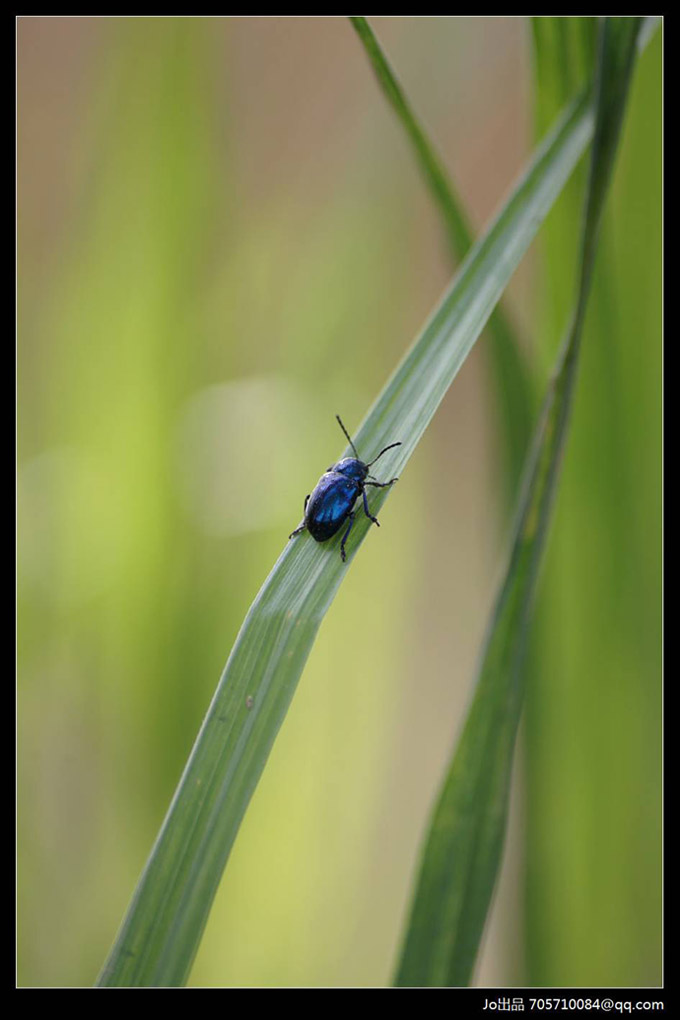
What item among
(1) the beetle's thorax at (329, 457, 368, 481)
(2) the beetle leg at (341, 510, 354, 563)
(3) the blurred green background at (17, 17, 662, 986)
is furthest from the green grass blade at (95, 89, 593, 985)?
(3) the blurred green background at (17, 17, 662, 986)

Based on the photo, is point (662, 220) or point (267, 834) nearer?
point (662, 220)

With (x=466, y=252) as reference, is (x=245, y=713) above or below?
below

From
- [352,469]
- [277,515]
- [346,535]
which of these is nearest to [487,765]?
[346,535]

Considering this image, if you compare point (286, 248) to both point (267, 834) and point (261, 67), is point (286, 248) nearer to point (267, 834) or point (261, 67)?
point (261, 67)

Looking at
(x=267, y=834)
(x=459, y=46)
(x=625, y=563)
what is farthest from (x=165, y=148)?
(x=267, y=834)

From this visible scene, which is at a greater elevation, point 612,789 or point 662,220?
point 662,220

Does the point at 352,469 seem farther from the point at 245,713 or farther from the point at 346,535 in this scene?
the point at 245,713
